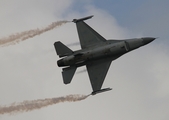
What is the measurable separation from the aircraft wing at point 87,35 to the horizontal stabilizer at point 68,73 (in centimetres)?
407

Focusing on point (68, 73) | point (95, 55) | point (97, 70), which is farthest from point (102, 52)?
point (68, 73)

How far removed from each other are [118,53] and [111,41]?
2567 mm

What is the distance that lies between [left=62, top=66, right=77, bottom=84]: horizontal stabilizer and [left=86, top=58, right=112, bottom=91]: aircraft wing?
2477 mm

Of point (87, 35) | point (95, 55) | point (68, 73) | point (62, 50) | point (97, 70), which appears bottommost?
point (97, 70)

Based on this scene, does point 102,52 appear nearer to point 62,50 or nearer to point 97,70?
point 97,70

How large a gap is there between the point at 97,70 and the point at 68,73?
14.6ft

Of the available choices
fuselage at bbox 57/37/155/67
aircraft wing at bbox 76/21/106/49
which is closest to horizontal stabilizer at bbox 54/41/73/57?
fuselage at bbox 57/37/155/67

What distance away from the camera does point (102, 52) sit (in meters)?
66.1

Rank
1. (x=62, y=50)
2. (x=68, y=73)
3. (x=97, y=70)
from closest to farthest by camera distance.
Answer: (x=68, y=73) → (x=62, y=50) → (x=97, y=70)

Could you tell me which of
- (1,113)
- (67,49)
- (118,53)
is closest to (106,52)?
(118,53)

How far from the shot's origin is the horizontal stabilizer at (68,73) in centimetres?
6669

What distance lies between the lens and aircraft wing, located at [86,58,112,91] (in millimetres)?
67125

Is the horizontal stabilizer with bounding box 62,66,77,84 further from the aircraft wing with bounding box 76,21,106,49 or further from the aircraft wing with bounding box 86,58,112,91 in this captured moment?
the aircraft wing with bounding box 76,21,106,49

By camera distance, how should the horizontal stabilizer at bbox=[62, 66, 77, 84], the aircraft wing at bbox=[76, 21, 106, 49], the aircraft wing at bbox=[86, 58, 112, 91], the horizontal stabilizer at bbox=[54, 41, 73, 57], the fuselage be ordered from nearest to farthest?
the fuselage
the horizontal stabilizer at bbox=[62, 66, 77, 84]
the aircraft wing at bbox=[86, 58, 112, 91]
the horizontal stabilizer at bbox=[54, 41, 73, 57]
the aircraft wing at bbox=[76, 21, 106, 49]
